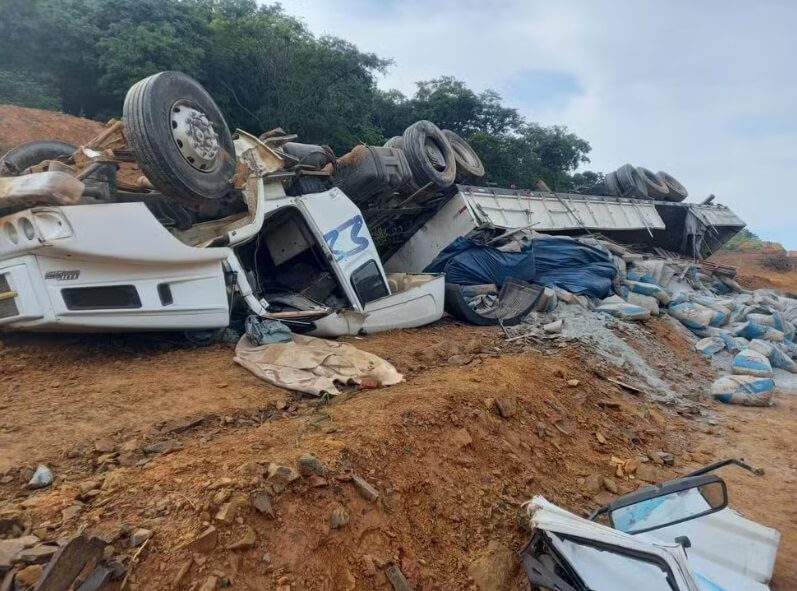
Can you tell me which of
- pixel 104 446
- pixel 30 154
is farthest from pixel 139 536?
pixel 30 154

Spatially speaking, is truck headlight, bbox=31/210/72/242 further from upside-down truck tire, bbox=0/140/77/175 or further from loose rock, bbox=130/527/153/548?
loose rock, bbox=130/527/153/548

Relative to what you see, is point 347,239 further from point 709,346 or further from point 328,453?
point 709,346

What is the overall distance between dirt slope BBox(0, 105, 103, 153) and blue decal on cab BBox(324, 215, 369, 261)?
20.9 ft

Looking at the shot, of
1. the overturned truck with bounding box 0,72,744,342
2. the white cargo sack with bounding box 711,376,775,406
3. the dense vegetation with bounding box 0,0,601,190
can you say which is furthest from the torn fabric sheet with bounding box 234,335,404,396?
the dense vegetation with bounding box 0,0,601,190

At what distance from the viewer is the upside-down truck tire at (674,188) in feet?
49.7

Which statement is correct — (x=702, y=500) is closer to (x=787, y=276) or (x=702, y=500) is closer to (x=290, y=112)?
(x=290, y=112)

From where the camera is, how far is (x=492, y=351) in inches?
225

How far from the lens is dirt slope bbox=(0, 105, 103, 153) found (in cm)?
930

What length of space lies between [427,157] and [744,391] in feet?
16.1

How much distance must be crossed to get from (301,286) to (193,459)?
3093mm

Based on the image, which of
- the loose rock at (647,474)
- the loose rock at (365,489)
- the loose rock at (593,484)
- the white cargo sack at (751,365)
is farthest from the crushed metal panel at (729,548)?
the white cargo sack at (751,365)

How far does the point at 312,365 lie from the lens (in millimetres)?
4125

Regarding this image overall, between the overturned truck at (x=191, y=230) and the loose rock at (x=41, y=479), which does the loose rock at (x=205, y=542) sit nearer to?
the loose rock at (x=41, y=479)

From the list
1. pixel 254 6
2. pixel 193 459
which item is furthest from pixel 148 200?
pixel 254 6
